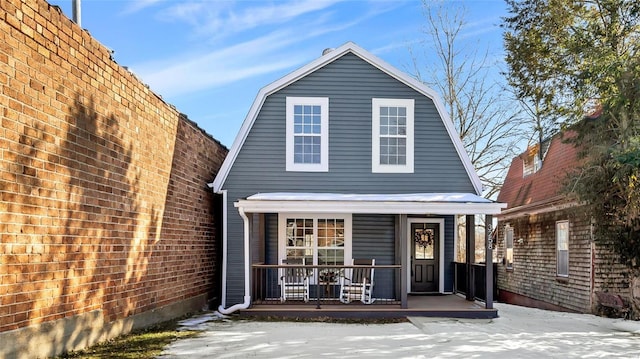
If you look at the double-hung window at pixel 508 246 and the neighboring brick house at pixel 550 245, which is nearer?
the neighboring brick house at pixel 550 245

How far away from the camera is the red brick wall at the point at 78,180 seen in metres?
5.00

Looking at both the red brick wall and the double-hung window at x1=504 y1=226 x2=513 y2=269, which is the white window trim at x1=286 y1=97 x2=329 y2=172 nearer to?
the red brick wall

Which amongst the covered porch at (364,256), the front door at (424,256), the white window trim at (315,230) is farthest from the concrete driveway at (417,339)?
the front door at (424,256)

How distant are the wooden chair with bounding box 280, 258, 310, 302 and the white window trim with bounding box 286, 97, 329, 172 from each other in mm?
2200

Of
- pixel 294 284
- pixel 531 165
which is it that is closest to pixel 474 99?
pixel 531 165

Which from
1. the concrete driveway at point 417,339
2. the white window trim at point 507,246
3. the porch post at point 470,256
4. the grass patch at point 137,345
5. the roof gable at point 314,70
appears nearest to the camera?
the grass patch at point 137,345

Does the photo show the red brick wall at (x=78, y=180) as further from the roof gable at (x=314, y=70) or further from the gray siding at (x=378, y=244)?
the gray siding at (x=378, y=244)

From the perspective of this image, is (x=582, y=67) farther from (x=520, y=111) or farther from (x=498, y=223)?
(x=520, y=111)

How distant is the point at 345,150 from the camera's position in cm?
1160

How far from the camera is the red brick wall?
5.00 metres

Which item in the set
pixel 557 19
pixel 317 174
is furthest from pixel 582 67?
pixel 317 174

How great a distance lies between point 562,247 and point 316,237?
6.86 m

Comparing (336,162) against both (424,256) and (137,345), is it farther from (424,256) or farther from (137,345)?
(137,345)

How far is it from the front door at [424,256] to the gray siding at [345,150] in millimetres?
1582
